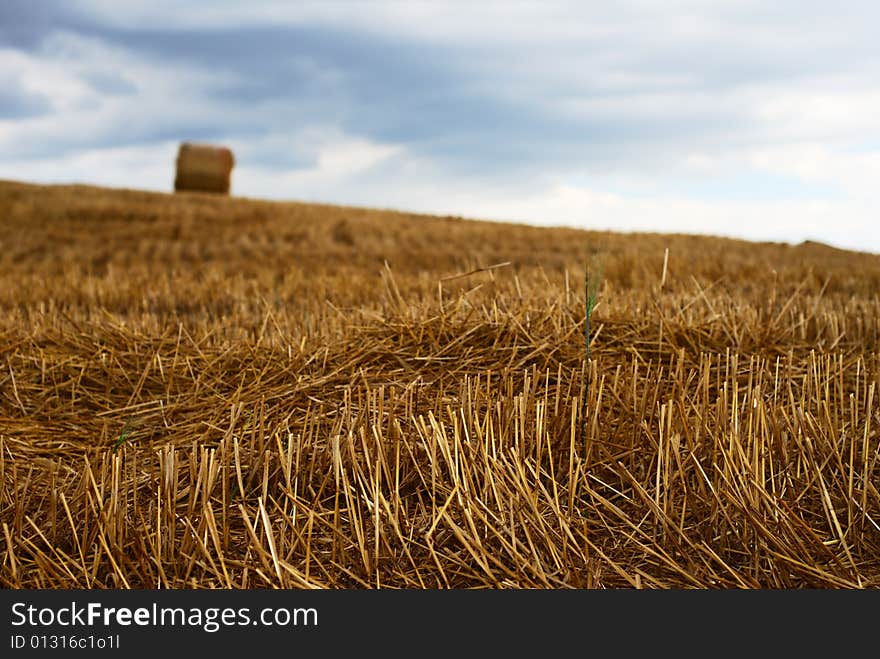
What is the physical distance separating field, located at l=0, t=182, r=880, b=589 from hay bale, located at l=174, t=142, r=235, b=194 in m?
14.5

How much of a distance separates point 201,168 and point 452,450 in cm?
1773

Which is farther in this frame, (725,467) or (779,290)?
(779,290)

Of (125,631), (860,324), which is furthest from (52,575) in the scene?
(860,324)

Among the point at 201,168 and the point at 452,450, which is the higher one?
the point at 201,168

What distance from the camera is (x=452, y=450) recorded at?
78.4 inches

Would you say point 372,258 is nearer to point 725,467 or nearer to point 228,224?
point 228,224

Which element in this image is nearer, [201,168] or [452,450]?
[452,450]

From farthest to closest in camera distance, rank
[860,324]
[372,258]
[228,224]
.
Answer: [228,224], [372,258], [860,324]

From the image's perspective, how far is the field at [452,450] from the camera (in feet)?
5.38

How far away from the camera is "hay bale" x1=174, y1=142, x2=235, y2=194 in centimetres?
1828

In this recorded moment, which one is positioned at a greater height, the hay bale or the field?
the hay bale

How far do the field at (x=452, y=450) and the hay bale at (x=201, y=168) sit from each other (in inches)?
571

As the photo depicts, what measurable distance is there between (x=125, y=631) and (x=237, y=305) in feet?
14.8

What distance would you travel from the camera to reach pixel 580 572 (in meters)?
1.60
